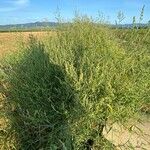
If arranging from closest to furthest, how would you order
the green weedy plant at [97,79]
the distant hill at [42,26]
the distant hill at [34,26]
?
the green weedy plant at [97,79], the distant hill at [42,26], the distant hill at [34,26]

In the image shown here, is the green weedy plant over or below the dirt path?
over

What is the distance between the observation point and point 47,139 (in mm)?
5535

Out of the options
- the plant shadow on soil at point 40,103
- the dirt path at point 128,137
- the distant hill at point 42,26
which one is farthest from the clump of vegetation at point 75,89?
the distant hill at point 42,26

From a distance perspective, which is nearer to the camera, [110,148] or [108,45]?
[110,148]

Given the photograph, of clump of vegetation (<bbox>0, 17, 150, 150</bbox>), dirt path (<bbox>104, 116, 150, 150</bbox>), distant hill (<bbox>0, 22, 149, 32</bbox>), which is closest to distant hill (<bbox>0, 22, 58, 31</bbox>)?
distant hill (<bbox>0, 22, 149, 32</bbox>)

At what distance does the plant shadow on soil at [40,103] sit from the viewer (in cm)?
543

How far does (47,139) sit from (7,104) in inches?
45.1

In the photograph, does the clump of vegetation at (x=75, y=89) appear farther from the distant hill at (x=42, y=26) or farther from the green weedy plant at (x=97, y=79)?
the distant hill at (x=42, y=26)

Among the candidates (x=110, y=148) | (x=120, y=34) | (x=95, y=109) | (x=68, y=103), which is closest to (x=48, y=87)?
(x=68, y=103)

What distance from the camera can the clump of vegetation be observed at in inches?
212

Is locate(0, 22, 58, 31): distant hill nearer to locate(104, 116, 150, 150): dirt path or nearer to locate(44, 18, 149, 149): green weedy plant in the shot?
locate(44, 18, 149, 149): green weedy plant

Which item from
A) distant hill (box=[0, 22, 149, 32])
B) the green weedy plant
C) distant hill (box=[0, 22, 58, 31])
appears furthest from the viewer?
distant hill (box=[0, 22, 58, 31])

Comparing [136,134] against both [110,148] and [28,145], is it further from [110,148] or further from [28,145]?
[28,145]

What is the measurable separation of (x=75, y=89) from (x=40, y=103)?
1.93ft
